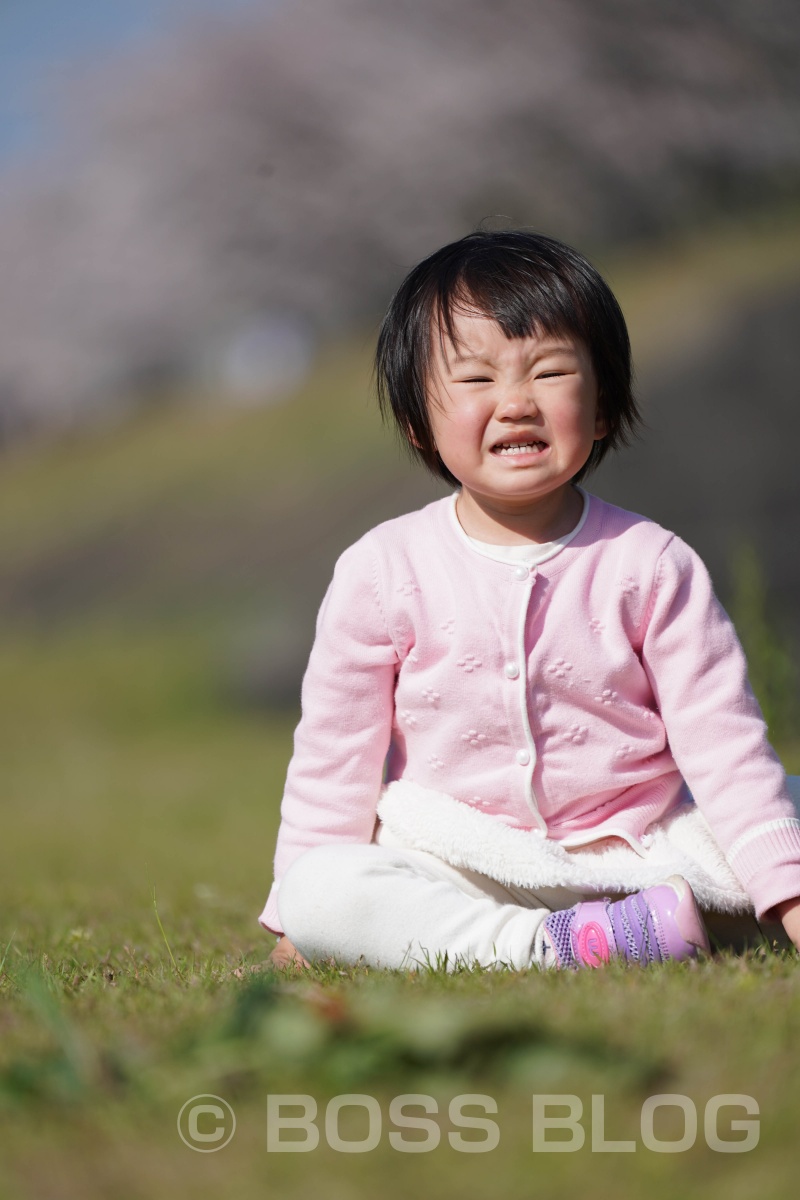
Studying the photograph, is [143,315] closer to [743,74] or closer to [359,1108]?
[743,74]

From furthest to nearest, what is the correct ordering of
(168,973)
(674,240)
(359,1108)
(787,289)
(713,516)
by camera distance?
(674,240)
(787,289)
(713,516)
(168,973)
(359,1108)

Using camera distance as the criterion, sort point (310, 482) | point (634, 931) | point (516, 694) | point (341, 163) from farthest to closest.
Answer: point (341, 163), point (310, 482), point (516, 694), point (634, 931)

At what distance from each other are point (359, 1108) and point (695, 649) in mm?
1231

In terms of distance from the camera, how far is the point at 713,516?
11.6 meters

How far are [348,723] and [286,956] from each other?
0.44m

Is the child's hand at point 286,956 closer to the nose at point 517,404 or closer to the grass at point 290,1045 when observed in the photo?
the grass at point 290,1045

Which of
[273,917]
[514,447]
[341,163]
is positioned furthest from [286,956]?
[341,163]

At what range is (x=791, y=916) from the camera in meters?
2.28

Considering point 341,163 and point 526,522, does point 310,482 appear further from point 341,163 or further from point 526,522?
point 526,522

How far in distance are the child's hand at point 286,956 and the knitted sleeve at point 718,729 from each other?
0.76 m

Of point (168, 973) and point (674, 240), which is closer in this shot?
point (168, 973)

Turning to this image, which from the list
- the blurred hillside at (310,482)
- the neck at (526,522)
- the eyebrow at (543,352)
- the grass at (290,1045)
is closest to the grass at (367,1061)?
the grass at (290,1045)

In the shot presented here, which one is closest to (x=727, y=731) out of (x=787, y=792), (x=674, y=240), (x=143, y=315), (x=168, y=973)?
(x=787, y=792)

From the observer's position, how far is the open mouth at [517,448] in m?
2.47
